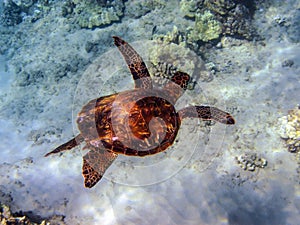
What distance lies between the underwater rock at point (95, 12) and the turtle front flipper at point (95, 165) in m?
6.56

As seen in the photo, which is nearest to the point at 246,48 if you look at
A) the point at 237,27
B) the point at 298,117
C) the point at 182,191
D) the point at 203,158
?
the point at 237,27

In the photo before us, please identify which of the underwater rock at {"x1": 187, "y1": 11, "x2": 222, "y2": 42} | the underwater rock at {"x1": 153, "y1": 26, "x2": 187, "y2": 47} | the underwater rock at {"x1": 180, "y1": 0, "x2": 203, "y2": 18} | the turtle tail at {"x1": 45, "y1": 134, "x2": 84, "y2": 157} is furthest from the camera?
the underwater rock at {"x1": 180, "y1": 0, "x2": 203, "y2": 18}

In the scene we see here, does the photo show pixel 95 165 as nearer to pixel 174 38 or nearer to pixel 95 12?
pixel 174 38

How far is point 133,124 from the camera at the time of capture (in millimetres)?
4293

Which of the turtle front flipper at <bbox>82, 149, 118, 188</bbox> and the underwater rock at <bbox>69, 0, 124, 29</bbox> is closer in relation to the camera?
the turtle front flipper at <bbox>82, 149, 118, 188</bbox>

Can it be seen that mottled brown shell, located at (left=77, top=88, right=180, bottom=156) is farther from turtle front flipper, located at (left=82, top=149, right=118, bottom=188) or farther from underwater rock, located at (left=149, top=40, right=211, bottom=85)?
underwater rock, located at (left=149, top=40, right=211, bottom=85)

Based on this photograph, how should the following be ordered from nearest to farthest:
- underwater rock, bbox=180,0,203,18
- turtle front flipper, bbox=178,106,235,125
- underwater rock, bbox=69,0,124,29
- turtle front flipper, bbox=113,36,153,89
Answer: turtle front flipper, bbox=178,106,235,125 → turtle front flipper, bbox=113,36,153,89 → underwater rock, bbox=180,0,203,18 → underwater rock, bbox=69,0,124,29

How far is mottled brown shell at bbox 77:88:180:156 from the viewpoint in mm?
4332

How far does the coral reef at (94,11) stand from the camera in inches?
376

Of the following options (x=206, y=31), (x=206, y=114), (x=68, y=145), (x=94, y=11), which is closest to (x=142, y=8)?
(x=94, y=11)

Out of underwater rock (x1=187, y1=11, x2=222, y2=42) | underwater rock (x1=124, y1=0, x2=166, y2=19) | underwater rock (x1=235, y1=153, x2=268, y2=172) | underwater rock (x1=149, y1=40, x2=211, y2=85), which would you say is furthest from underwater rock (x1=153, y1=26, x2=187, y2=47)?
underwater rock (x1=235, y1=153, x2=268, y2=172)

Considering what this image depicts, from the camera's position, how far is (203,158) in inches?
214

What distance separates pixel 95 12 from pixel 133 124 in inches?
292

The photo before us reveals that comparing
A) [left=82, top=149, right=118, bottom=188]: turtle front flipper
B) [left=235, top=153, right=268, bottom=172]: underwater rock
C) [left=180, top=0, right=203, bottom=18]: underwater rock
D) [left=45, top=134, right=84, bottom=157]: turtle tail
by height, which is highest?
[left=180, top=0, right=203, bottom=18]: underwater rock
